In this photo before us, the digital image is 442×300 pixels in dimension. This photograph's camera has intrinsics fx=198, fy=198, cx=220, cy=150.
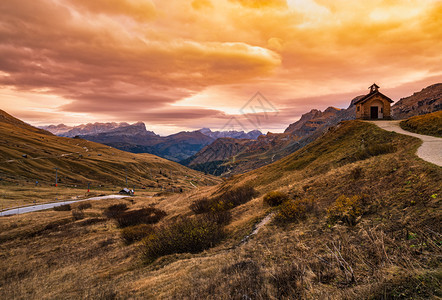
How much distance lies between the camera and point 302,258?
24.7 feet

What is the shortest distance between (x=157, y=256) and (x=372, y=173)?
15442 mm

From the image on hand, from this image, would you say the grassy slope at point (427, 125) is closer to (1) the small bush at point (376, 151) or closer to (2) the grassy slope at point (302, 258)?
(2) the grassy slope at point (302, 258)

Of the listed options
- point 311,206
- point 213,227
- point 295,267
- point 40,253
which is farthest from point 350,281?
point 40,253

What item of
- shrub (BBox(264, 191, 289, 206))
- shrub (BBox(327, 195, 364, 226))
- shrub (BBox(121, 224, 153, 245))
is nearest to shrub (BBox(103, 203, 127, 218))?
shrub (BBox(121, 224, 153, 245))

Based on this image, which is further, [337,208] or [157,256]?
[157,256]

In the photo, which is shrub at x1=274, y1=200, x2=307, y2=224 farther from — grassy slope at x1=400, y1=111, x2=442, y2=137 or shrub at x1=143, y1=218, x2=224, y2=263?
grassy slope at x1=400, y1=111, x2=442, y2=137

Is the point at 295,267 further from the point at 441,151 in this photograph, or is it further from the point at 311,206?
the point at 441,151

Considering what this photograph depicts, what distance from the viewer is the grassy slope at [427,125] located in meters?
23.0

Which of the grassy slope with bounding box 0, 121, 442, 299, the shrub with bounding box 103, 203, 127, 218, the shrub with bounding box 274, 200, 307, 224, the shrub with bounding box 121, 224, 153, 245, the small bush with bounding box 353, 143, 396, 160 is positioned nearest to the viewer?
the grassy slope with bounding box 0, 121, 442, 299

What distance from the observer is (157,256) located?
12.8 metres

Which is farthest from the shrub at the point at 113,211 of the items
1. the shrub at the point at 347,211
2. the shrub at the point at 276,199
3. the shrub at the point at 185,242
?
the shrub at the point at 347,211

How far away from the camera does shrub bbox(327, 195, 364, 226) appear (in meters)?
9.60

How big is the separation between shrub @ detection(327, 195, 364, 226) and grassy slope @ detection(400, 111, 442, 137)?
20.6 m

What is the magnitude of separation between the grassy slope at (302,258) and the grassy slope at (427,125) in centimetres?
654
